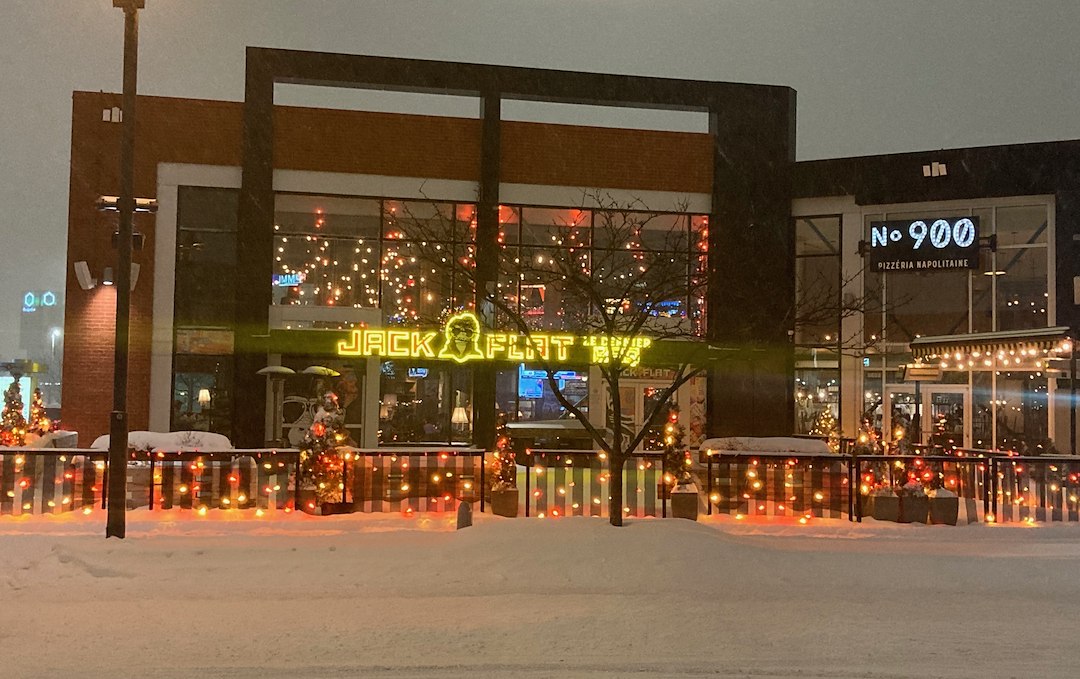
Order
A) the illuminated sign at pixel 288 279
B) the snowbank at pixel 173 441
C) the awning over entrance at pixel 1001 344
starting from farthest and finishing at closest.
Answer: the illuminated sign at pixel 288 279
the awning over entrance at pixel 1001 344
the snowbank at pixel 173 441

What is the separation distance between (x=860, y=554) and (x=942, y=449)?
6886mm

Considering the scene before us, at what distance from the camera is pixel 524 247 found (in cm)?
2558

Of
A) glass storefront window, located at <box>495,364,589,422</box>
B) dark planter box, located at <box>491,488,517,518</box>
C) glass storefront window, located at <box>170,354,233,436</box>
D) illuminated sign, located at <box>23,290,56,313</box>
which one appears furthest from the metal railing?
illuminated sign, located at <box>23,290,56,313</box>

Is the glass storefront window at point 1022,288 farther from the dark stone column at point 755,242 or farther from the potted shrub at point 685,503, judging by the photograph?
the potted shrub at point 685,503

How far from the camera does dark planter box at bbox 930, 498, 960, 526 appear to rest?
13484 mm

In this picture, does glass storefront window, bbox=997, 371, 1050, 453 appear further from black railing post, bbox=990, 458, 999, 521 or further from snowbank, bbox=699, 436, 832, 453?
black railing post, bbox=990, 458, 999, 521

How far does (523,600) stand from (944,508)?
816 cm

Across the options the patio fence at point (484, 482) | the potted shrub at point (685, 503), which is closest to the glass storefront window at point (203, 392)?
the patio fence at point (484, 482)

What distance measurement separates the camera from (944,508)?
13.5 m

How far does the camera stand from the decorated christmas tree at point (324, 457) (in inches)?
535

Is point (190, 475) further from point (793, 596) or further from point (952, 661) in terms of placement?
point (952, 661)

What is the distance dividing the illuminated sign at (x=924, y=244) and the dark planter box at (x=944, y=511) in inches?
529

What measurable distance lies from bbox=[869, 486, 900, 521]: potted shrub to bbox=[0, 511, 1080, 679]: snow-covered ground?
3.50 feet

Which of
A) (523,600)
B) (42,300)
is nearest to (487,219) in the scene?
(523,600)
